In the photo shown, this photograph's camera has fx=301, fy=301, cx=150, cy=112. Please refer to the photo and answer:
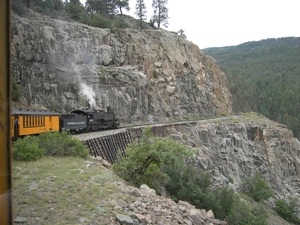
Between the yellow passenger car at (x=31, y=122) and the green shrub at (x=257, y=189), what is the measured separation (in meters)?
19.2

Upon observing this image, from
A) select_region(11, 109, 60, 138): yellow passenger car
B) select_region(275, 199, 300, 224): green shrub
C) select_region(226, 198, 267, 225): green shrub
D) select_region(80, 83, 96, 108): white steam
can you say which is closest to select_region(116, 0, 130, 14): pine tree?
select_region(80, 83, 96, 108): white steam

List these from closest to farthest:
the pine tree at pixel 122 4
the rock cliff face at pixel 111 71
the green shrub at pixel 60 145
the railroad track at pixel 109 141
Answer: the green shrub at pixel 60 145
the railroad track at pixel 109 141
the rock cliff face at pixel 111 71
the pine tree at pixel 122 4

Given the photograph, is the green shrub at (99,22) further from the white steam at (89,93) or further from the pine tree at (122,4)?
the pine tree at (122,4)

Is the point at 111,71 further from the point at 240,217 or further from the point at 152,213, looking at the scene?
the point at 152,213

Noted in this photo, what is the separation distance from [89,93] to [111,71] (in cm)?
508

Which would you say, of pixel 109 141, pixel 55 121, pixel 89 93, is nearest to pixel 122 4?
pixel 89 93

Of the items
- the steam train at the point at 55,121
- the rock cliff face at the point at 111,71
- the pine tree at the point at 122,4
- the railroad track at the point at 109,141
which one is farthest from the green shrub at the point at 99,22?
the railroad track at the point at 109,141

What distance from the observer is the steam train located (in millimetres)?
15570

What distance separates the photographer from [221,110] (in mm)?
50938

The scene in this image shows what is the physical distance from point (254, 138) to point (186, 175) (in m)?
24.7

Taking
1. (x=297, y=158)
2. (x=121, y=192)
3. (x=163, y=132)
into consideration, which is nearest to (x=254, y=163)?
(x=297, y=158)

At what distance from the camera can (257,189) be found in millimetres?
28312

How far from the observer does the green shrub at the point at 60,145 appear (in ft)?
44.2

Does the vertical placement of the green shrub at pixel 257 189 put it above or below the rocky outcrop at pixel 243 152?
below
